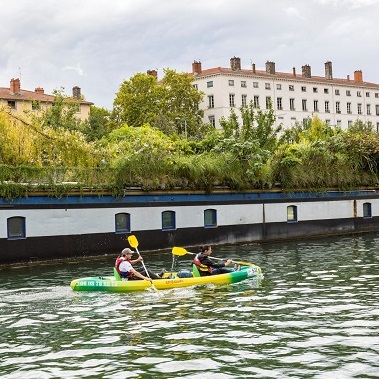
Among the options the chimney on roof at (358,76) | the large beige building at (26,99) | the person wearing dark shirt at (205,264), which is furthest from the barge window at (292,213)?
the chimney on roof at (358,76)

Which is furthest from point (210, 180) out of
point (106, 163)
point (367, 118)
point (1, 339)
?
point (367, 118)

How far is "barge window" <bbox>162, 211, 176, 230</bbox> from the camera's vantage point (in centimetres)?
3155

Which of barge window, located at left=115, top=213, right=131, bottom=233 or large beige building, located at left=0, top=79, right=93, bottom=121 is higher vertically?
large beige building, located at left=0, top=79, right=93, bottom=121

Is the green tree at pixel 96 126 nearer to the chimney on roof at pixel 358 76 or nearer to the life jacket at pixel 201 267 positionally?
the chimney on roof at pixel 358 76

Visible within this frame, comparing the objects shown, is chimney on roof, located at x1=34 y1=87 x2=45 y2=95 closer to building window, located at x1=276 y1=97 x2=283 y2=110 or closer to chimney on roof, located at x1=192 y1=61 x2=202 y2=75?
chimney on roof, located at x1=192 y1=61 x2=202 y2=75

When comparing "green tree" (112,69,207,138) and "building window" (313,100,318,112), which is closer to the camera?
"green tree" (112,69,207,138)

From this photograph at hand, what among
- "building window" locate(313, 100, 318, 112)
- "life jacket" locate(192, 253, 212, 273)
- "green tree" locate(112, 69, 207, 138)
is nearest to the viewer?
"life jacket" locate(192, 253, 212, 273)

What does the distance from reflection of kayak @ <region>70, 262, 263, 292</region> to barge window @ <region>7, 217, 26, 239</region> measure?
329 inches

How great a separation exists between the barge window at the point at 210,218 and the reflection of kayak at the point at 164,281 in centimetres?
1229

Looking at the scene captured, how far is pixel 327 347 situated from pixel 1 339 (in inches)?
267

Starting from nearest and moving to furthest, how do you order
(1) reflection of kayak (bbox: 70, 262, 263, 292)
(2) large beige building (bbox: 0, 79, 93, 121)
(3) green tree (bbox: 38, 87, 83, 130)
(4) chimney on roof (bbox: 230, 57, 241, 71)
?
1. (1) reflection of kayak (bbox: 70, 262, 263, 292)
2. (3) green tree (bbox: 38, 87, 83, 130)
3. (2) large beige building (bbox: 0, 79, 93, 121)
4. (4) chimney on roof (bbox: 230, 57, 241, 71)

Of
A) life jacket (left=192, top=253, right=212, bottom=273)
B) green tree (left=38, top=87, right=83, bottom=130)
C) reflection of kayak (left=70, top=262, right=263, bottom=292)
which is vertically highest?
green tree (left=38, top=87, right=83, bottom=130)

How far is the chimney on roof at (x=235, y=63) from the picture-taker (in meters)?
89.8

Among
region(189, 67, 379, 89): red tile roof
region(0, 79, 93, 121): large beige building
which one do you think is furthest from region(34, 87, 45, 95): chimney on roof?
region(189, 67, 379, 89): red tile roof
